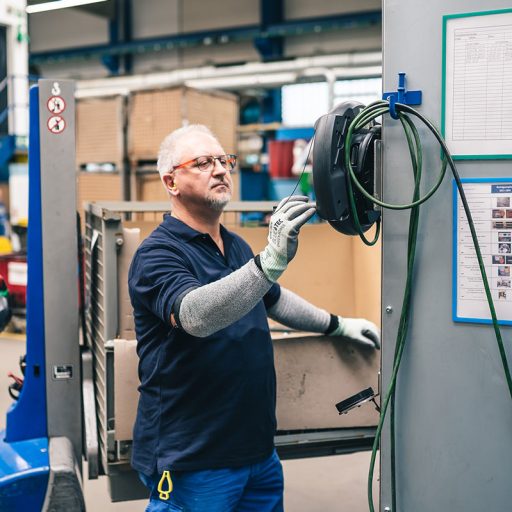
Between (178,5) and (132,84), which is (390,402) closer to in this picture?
(132,84)

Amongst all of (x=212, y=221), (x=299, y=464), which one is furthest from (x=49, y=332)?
(x=299, y=464)

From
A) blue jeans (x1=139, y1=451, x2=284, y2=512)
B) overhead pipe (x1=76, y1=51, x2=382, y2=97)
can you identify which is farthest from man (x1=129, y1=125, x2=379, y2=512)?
overhead pipe (x1=76, y1=51, x2=382, y2=97)

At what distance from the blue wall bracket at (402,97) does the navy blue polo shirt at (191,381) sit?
0.66 metres

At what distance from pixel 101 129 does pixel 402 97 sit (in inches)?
237

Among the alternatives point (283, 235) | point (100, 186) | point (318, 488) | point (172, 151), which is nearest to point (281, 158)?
point (100, 186)

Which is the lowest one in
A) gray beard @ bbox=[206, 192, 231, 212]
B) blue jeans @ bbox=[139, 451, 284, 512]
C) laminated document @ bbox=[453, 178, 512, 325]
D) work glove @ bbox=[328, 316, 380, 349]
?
blue jeans @ bbox=[139, 451, 284, 512]

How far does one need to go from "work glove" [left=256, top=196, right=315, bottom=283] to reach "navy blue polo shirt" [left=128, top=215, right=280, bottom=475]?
25 cm

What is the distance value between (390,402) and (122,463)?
1045mm

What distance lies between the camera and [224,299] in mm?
1560

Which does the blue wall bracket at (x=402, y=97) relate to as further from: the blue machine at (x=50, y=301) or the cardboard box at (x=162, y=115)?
the cardboard box at (x=162, y=115)

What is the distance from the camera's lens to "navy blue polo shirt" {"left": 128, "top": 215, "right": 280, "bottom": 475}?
5.79 feet

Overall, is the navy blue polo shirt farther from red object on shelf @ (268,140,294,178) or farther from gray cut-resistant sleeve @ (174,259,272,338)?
red object on shelf @ (268,140,294,178)

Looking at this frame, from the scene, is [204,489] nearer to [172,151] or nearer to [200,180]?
[200,180]

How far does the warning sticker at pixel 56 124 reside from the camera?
223cm
